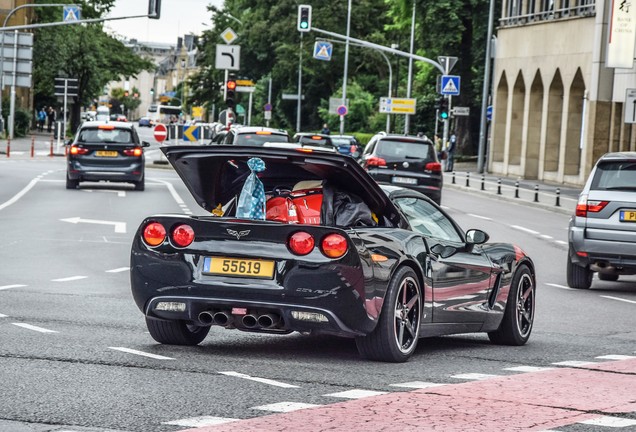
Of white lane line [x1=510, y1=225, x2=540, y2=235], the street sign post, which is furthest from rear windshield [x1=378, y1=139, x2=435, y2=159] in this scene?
the street sign post

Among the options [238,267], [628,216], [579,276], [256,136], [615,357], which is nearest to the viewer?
[238,267]

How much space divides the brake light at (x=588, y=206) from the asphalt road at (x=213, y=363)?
0.96 metres

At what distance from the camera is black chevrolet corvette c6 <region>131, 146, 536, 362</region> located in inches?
371

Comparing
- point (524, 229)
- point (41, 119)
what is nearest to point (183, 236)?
point (524, 229)

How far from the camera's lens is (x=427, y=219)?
35.8ft

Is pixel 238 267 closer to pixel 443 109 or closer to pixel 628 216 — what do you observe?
pixel 628 216

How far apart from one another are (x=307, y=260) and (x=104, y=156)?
90.4ft

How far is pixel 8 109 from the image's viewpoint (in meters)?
81.1

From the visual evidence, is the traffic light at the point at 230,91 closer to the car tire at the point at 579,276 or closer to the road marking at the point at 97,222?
the road marking at the point at 97,222

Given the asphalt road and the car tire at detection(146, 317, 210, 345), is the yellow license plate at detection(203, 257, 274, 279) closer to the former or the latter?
the asphalt road

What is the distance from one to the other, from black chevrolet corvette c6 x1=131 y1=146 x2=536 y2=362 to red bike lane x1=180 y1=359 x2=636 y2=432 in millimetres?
943

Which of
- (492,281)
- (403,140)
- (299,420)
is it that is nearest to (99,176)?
(403,140)

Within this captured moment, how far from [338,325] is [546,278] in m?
10.4

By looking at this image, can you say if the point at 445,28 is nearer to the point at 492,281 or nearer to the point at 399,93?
the point at 399,93
